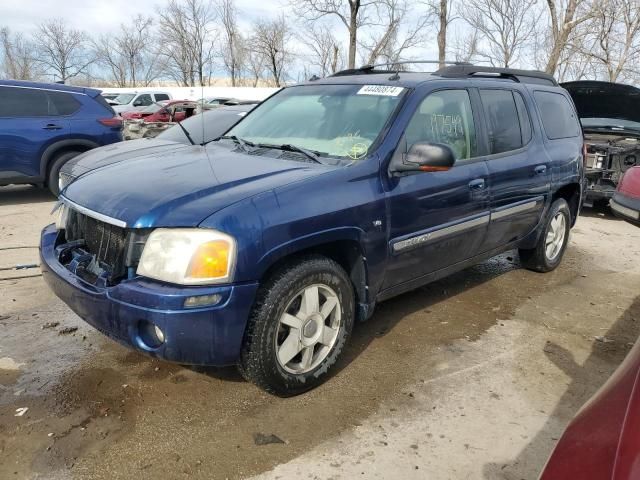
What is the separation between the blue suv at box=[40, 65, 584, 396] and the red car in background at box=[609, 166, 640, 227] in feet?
3.40

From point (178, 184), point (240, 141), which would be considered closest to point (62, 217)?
point (178, 184)

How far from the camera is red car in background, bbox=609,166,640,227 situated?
2.33 m

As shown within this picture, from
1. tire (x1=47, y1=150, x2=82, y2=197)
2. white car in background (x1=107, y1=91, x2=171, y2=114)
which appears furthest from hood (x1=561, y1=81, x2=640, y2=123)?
white car in background (x1=107, y1=91, x2=171, y2=114)

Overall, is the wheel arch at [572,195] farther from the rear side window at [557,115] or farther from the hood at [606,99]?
the hood at [606,99]

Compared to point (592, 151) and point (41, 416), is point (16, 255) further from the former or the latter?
point (592, 151)

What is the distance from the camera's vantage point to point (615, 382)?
1389 mm

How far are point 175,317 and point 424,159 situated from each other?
5.61 feet

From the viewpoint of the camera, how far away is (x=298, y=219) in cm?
279

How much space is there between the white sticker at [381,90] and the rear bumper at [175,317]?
69.2 inches

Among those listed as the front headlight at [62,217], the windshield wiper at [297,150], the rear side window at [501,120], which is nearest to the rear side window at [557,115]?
the rear side window at [501,120]

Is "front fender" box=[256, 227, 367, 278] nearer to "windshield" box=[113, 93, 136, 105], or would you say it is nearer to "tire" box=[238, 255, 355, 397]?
"tire" box=[238, 255, 355, 397]

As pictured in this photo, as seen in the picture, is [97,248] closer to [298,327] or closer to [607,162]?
[298,327]

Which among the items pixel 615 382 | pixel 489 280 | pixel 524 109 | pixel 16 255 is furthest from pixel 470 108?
pixel 16 255

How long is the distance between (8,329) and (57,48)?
211 ft
